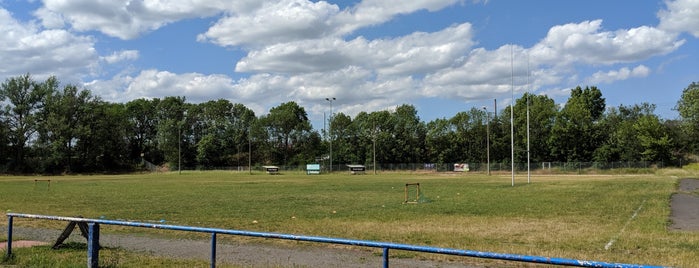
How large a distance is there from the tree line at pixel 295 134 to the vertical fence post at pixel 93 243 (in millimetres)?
81342

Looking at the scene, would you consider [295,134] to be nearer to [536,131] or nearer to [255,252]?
[536,131]

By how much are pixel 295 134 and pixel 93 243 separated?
122 m

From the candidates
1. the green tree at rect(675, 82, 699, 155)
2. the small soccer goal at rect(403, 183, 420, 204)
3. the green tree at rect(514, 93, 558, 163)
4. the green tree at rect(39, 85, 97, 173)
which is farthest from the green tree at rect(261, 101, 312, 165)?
the small soccer goal at rect(403, 183, 420, 204)

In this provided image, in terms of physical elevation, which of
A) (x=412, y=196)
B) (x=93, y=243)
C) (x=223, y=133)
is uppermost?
A: (x=223, y=133)

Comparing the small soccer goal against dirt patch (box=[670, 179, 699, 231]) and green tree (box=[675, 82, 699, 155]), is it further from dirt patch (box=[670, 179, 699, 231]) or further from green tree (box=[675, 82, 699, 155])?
green tree (box=[675, 82, 699, 155])

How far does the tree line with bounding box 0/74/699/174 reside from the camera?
3797 inches

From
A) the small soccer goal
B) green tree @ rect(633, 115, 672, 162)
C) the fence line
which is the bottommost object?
the small soccer goal

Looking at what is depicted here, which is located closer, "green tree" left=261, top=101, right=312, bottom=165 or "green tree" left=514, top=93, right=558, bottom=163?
"green tree" left=514, top=93, right=558, bottom=163

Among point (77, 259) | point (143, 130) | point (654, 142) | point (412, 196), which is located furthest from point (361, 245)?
point (143, 130)

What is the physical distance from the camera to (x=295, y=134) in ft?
427

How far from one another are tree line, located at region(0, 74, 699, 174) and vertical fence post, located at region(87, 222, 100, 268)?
Answer: 8134cm

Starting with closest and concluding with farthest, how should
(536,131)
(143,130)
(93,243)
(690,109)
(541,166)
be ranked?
1. (93,243)
2. (690,109)
3. (541,166)
4. (536,131)
5. (143,130)

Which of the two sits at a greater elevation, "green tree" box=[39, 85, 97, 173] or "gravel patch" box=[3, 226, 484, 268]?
"green tree" box=[39, 85, 97, 173]

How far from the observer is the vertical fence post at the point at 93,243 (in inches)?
316
